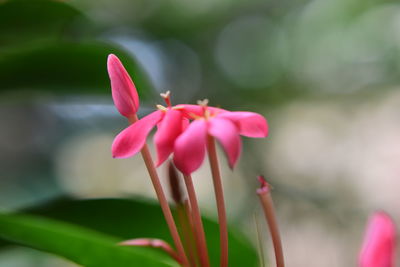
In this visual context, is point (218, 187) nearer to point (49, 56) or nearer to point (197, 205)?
point (197, 205)


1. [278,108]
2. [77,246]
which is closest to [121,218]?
[77,246]

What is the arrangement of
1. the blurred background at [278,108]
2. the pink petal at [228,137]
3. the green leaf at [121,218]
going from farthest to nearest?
the blurred background at [278,108], the green leaf at [121,218], the pink petal at [228,137]

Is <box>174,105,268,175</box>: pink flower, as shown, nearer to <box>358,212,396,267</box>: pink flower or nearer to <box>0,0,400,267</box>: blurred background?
<box>358,212,396,267</box>: pink flower

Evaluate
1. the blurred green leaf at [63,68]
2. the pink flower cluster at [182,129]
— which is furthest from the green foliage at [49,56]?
the pink flower cluster at [182,129]

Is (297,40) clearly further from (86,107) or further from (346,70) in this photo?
(86,107)

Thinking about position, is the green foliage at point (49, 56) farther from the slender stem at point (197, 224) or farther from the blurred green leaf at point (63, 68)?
the slender stem at point (197, 224)

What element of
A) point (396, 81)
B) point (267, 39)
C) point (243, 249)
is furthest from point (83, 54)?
point (396, 81)

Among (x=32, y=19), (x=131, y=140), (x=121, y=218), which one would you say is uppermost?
(x=32, y=19)
